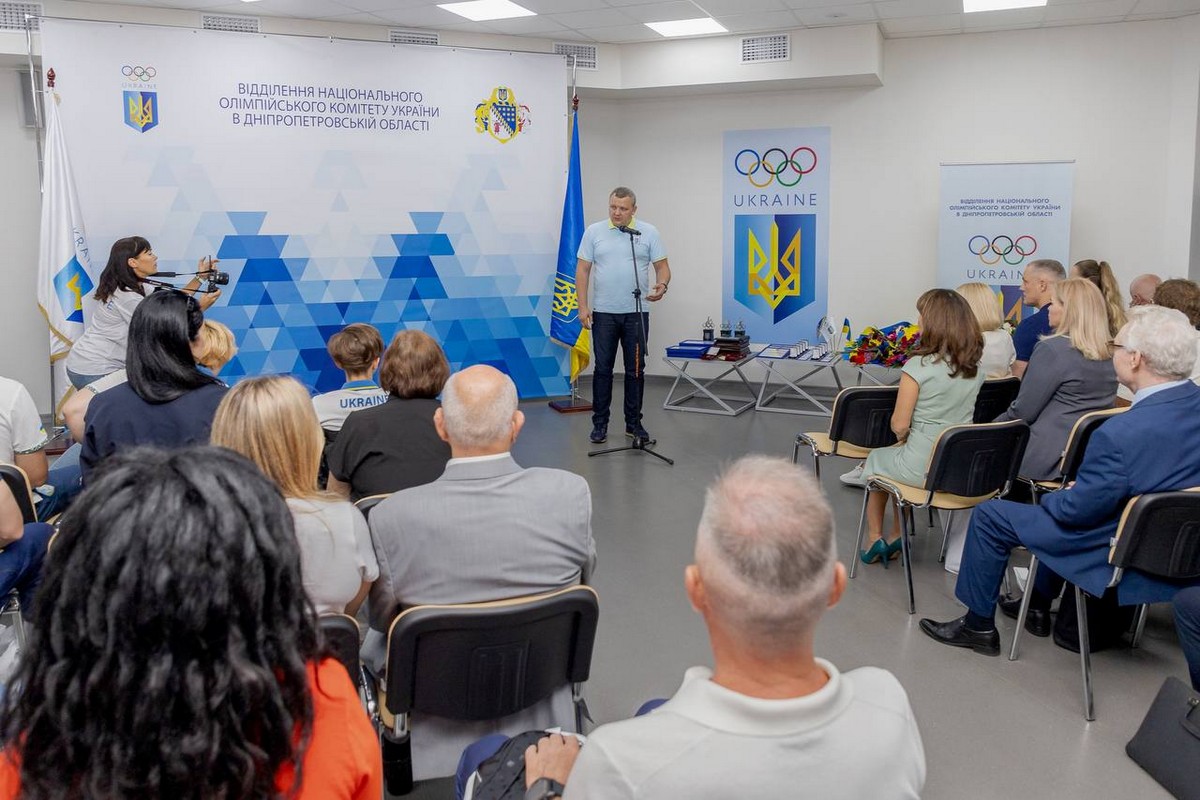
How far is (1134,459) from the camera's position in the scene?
10.2 feet

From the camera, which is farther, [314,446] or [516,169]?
[516,169]

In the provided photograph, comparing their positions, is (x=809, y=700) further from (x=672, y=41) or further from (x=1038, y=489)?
(x=672, y=41)

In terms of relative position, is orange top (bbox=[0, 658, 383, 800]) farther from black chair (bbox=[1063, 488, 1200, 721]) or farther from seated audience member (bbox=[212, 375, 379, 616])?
black chair (bbox=[1063, 488, 1200, 721])

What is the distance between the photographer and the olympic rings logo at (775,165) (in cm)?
878

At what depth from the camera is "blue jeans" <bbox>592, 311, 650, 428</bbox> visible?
685cm

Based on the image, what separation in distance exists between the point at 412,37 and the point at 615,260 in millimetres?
2694

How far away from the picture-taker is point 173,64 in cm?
705

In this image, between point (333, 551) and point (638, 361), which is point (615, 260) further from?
point (333, 551)

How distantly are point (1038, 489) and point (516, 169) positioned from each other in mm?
5182

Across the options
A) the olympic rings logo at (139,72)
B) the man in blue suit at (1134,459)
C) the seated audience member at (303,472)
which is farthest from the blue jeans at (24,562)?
the olympic rings logo at (139,72)

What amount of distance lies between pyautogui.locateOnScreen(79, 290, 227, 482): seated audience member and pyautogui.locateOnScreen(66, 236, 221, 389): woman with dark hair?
2.48 meters

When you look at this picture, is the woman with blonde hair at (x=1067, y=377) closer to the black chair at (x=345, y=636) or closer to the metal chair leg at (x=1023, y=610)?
the metal chair leg at (x=1023, y=610)

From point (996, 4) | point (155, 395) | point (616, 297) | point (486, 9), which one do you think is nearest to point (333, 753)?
point (155, 395)

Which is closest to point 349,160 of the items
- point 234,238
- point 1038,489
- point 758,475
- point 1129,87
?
point 234,238
